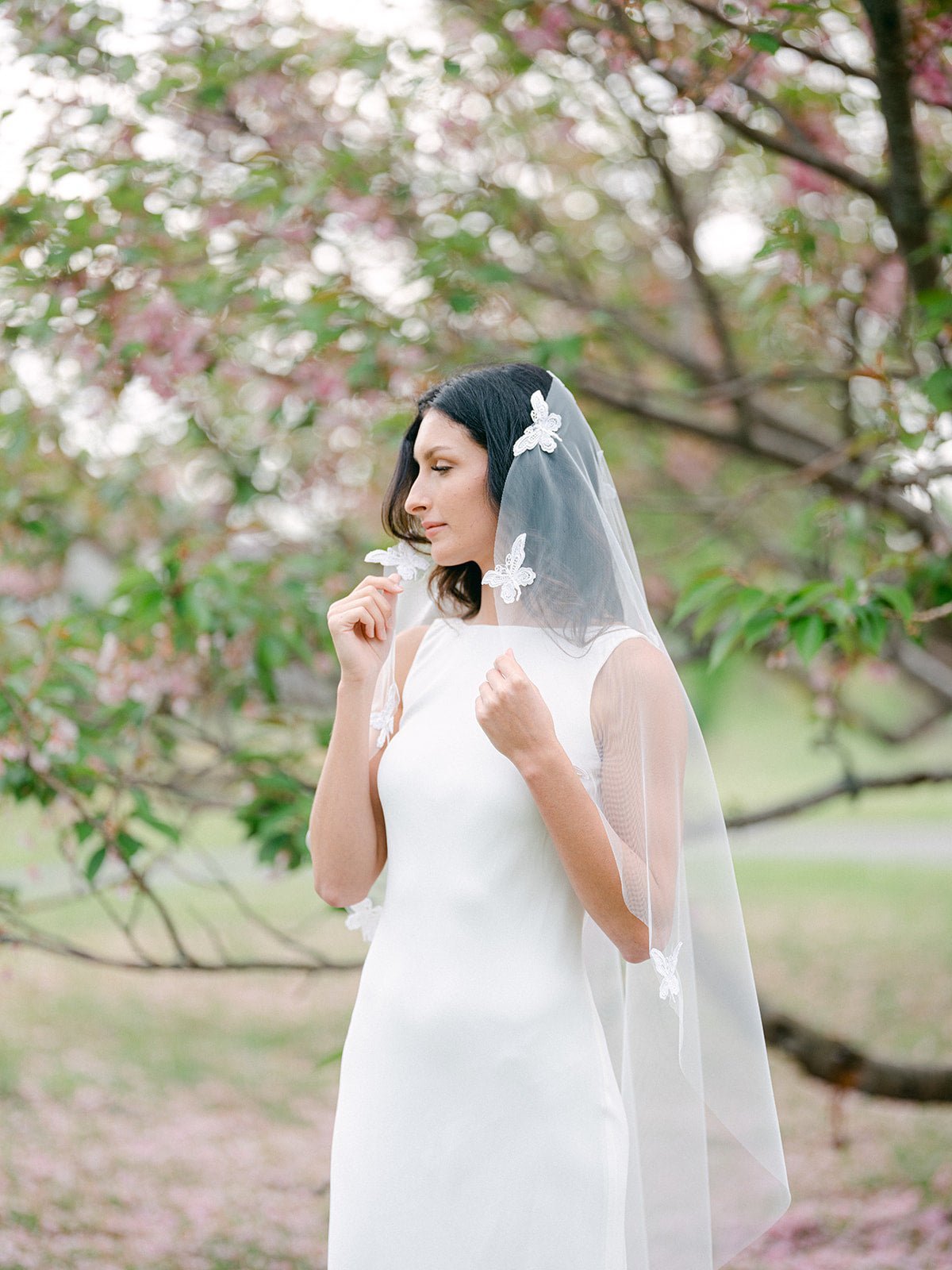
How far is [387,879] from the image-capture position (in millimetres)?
1906

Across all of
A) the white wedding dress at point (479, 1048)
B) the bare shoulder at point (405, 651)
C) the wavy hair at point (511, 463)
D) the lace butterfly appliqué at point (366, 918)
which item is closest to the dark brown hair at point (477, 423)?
the wavy hair at point (511, 463)

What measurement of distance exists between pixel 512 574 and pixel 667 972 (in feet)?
1.93

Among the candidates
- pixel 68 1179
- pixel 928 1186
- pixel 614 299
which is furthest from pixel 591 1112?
pixel 614 299

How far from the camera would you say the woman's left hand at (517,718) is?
168 cm

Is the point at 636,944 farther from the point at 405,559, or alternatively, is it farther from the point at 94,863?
the point at 94,863

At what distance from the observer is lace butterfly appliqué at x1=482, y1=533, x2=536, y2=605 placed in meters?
1.78

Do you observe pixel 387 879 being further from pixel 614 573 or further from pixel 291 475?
pixel 291 475

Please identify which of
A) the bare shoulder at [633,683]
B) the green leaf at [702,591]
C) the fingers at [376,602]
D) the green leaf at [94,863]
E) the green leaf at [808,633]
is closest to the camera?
the bare shoulder at [633,683]

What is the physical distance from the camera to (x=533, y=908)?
1793mm

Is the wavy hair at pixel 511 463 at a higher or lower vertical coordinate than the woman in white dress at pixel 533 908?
higher

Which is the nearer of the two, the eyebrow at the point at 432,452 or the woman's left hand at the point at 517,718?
the woman's left hand at the point at 517,718

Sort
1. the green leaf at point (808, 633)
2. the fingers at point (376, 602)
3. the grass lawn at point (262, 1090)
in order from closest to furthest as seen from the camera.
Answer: the fingers at point (376, 602) → the green leaf at point (808, 633) → the grass lawn at point (262, 1090)

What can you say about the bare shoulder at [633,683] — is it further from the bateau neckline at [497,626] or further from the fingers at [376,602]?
the fingers at [376,602]

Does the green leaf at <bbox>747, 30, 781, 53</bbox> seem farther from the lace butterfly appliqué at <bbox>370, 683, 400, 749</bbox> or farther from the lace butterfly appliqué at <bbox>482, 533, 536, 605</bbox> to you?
the lace butterfly appliqué at <bbox>370, 683, 400, 749</bbox>
